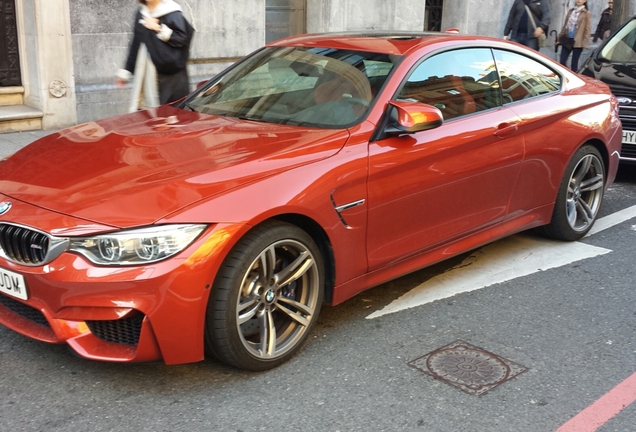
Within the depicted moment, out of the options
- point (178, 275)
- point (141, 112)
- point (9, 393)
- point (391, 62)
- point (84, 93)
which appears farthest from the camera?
point (84, 93)

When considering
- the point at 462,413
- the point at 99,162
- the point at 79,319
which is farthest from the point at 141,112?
the point at 462,413

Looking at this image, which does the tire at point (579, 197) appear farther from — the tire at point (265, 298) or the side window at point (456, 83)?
the tire at point (265, 298)

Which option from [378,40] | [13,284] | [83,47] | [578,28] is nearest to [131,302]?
[13,284]

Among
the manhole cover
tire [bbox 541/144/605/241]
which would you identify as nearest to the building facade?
tire [bbox 541/144/605/241]

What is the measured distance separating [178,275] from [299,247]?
726 millimetres

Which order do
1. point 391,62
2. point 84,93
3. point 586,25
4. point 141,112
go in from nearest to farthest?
point 391,62 → point 141,112 → point 84,93 → point 586,25

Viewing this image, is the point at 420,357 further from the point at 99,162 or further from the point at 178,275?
the point at 99,162

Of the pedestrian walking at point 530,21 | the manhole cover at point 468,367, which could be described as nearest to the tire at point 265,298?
the manhole cover at point 468,367

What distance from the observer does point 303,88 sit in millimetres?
4695

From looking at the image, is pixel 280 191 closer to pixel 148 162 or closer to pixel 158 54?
pixel 148 162

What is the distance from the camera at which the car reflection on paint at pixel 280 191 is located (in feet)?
11.1

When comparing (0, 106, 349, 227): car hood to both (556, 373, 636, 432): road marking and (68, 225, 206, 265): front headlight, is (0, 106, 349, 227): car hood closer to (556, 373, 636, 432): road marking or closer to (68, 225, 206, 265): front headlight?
(68, 225, 206, 265): front headlight

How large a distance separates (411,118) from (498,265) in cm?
168

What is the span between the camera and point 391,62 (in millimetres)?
4625
